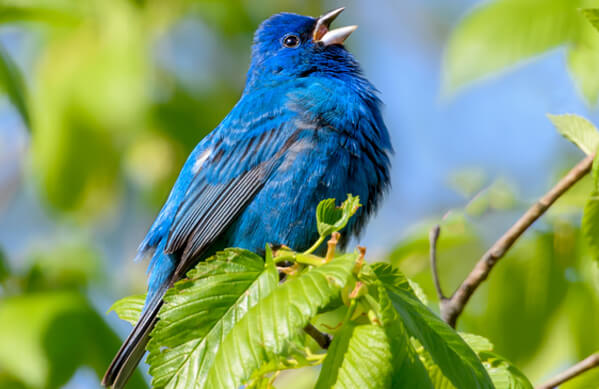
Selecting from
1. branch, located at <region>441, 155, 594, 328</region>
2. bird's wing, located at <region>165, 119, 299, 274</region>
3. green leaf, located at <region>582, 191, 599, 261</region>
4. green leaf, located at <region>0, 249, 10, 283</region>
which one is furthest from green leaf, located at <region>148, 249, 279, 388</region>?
green leaf, located at <region>0, 249, 10, 283</region>

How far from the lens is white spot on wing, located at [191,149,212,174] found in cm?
525

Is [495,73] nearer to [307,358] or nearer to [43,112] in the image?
[307,358]

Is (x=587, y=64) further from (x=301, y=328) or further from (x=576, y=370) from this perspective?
(x=301, y=328)

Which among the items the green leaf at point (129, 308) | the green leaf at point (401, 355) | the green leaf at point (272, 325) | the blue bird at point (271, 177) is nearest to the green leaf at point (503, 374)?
the green leaf at point (401, 355)

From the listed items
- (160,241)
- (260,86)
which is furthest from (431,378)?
(260,86)

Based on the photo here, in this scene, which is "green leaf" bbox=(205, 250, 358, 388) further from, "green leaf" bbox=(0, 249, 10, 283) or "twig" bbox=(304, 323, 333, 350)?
"green leaf" bbox=(0, 249, 10, 283)

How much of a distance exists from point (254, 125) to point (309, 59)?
2.93ft

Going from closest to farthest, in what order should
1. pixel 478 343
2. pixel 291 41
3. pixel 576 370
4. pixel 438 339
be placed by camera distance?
pixel 438 339 < pixel 478 343 < pixel 576 370 < pixel 291 41

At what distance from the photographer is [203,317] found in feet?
9.25

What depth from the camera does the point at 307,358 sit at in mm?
3051

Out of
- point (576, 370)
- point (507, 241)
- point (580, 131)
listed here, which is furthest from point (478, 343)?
point (580, 131)

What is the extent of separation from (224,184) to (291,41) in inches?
62.8

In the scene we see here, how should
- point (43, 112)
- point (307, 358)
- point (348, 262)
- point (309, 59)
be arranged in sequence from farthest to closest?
point (43, 112), point (309, 59), point (307, 358), point (348, 262)

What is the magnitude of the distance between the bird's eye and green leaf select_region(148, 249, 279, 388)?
3.44 meters
